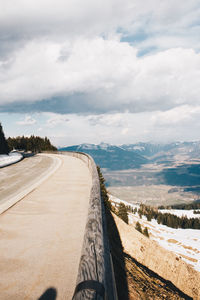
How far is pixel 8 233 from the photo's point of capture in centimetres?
549

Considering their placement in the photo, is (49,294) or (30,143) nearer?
(49,294)

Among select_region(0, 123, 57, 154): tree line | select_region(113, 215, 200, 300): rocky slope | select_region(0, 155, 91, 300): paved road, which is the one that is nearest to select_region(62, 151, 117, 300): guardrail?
select_region(0, 155, 91, 300): paved road

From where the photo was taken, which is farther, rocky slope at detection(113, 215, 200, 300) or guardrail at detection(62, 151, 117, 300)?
rocky slope at detection(113, 215, 200, 300)

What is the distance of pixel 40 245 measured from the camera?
4844 mm

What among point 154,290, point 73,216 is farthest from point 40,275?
point 154,290

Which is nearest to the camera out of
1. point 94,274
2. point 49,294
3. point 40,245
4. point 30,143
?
point 94,274

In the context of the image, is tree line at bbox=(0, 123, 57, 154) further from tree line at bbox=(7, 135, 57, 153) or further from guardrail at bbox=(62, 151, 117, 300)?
guardrail at bbox=(62, 151, 117, 300)

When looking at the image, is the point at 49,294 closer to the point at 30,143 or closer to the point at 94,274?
the point at 94,274

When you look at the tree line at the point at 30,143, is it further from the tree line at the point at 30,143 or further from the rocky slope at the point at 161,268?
the rocky slope at the point at 161,268

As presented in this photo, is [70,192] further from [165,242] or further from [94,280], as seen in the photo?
[165,242]

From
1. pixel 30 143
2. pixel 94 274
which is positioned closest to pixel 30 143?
pixel 30 143

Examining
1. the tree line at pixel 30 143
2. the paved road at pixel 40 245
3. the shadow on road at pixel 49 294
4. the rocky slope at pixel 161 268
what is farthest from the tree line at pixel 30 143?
the shadow on road at pixel 49 294

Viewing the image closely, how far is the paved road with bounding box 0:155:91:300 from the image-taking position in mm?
3398

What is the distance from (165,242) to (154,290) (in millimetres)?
127609
